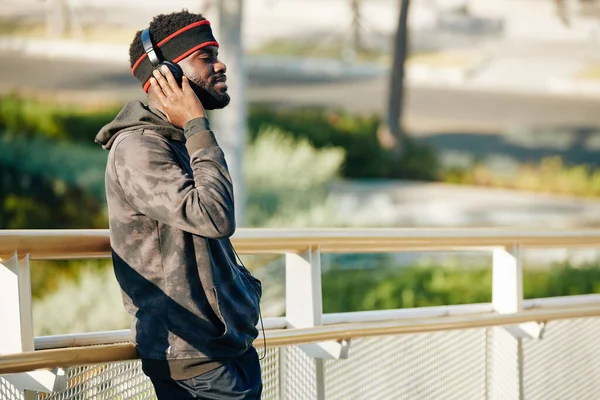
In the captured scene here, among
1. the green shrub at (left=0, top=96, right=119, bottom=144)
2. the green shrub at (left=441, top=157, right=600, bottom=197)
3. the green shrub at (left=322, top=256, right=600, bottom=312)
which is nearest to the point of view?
the green shrub at (left=322, top=256, right=600, bottom=312)

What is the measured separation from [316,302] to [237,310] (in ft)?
3.13

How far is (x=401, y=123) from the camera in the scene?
16.0 m

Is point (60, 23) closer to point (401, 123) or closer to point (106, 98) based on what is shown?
point (106, 98)

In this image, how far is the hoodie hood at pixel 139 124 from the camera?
259 cm

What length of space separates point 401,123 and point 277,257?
→ 15.6ft

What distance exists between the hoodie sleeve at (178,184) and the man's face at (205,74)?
23cm

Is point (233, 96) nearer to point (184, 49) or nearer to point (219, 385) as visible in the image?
point (184, 49)

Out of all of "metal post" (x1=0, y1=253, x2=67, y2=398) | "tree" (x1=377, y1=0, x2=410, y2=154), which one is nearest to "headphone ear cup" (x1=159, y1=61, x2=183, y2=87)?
"metal post" (x1=0, y1=253, x2=67, y2=398)

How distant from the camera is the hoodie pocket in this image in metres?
2.53

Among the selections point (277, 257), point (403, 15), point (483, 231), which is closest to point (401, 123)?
point (403, 15)

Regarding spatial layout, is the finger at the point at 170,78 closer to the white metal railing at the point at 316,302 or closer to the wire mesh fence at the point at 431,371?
the white metal railing at the point at 316,302

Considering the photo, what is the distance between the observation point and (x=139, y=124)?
2.59 meters

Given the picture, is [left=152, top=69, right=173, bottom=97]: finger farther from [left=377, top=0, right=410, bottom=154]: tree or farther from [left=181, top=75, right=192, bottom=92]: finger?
[left=377, top=0, right=410, bottom=154]: tree

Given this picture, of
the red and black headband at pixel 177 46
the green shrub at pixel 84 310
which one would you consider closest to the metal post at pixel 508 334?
the red and black headband at pixel 177 46
